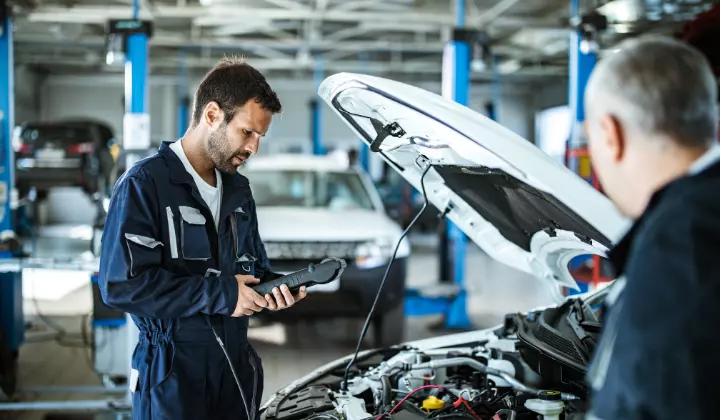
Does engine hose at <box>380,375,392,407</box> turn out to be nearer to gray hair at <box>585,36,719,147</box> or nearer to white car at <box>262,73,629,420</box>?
white car at <box>262,73,629,420</box>

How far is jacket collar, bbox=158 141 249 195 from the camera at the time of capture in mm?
2072

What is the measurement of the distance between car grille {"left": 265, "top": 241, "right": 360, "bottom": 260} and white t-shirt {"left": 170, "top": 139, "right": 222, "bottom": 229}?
10.3ft

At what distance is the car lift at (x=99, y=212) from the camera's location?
450cm

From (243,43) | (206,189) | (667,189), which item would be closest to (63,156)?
(243,43)

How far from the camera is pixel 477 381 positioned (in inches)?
101

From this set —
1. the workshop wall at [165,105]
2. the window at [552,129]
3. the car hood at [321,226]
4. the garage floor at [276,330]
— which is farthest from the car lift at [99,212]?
the window at [552,129]

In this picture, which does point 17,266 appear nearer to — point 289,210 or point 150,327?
point 289,210

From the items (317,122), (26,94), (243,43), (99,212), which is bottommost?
(99,212)

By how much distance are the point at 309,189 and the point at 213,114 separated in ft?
14.5

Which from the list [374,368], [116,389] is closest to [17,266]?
[116,389]

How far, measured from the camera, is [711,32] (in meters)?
2.50

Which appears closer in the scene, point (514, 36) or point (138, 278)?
point (138, 278)

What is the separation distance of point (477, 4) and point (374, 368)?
8.94m

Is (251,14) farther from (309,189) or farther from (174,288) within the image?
(174,288)
